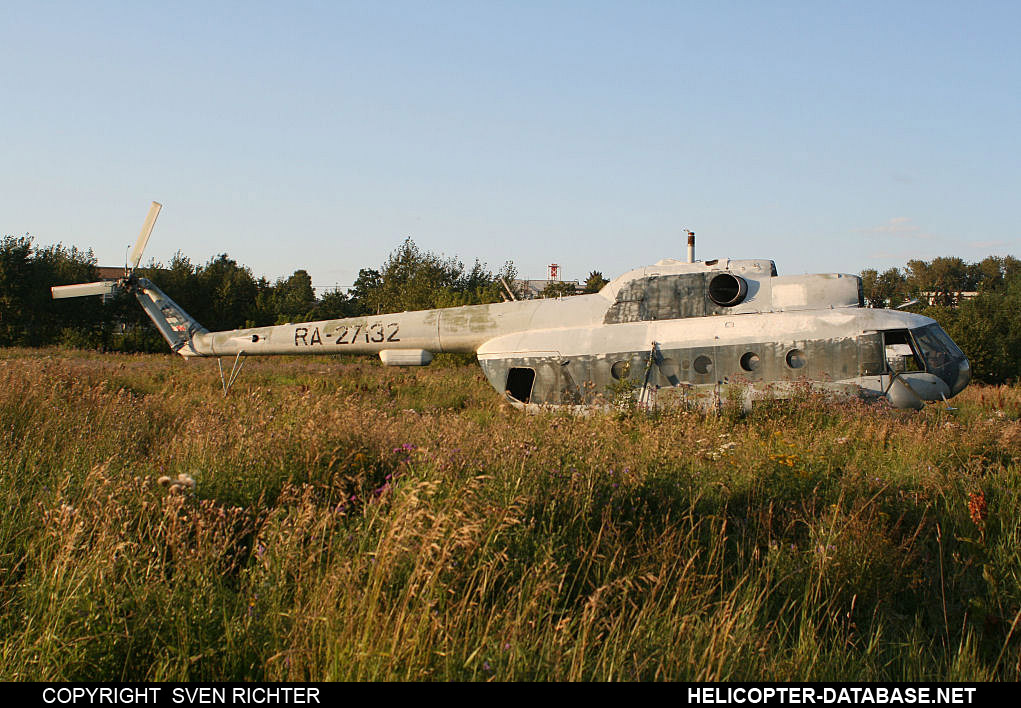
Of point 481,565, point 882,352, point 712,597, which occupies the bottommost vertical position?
point 712,597

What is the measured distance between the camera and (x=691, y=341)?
439 inches

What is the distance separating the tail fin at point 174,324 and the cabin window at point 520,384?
308 inches

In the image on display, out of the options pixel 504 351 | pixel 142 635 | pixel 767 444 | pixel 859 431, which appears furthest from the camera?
pixel 504 351

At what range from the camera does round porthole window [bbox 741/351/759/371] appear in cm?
1074

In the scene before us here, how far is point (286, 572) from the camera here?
340 centimetres

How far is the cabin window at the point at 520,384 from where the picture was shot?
1236 cm

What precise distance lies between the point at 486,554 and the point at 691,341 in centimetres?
830

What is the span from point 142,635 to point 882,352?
10639 mm

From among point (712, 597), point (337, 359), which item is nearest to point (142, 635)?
point (712, 597)

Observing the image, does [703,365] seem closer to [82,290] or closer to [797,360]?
[797,360]

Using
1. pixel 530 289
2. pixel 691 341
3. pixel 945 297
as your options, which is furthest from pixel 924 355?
pixel 945 297

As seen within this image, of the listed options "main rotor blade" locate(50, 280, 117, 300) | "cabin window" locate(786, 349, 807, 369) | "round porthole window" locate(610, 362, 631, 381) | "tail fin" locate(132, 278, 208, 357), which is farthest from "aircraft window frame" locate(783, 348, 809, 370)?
"main rotor blade" locate(50, 280, 117, 300)

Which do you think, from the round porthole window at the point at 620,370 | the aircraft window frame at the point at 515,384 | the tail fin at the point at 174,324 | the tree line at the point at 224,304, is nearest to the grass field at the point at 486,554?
the round porthole window at the point at 620,370
